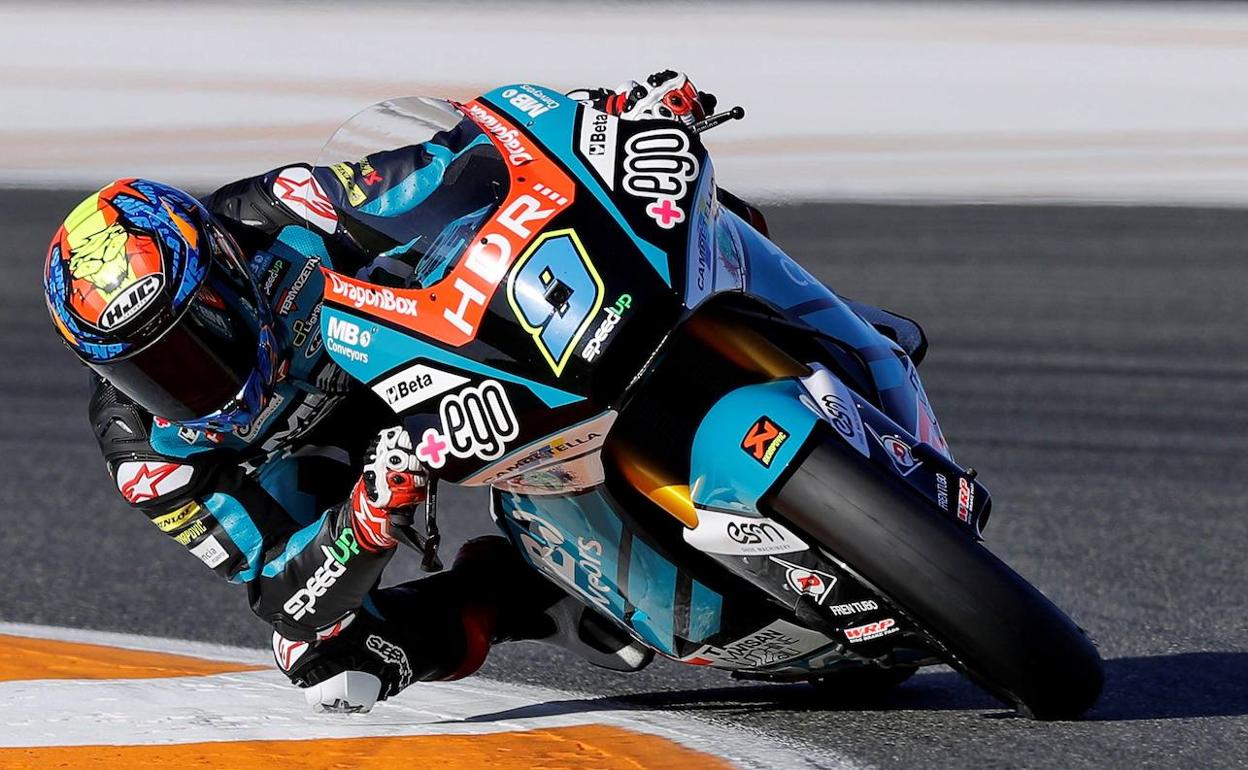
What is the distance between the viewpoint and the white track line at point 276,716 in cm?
375

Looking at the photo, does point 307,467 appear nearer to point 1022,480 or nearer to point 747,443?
point 747,443

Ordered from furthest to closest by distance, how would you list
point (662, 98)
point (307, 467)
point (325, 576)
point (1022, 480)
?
1. point (1022, 480)
2. point (307, 467)
3. point (662, 98)
4. point (325, 576)

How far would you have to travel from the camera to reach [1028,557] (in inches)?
214

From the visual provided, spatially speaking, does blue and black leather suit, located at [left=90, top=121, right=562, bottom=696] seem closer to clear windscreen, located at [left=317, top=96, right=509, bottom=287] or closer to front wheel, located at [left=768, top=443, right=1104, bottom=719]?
clear windscreen, located at [left=317, top=96, right=509, bottom=287]

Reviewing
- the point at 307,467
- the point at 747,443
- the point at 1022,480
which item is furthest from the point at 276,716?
the point at 1022,480

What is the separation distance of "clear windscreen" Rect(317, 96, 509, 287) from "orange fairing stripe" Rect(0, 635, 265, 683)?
4.31 feet

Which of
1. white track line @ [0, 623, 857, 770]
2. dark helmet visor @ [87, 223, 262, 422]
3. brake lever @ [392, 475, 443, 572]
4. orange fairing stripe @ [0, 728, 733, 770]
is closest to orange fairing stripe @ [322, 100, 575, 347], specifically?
brake lever @ [392, 475, 443, 572]

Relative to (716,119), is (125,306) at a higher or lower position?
lower

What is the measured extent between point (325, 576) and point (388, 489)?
19.8 inches

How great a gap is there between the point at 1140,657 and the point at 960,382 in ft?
10.8

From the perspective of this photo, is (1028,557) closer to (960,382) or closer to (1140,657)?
(1140,657)

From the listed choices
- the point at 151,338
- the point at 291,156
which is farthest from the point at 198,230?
the point at 291,156

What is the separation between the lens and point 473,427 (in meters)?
3.20

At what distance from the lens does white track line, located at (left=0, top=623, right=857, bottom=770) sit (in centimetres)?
375
